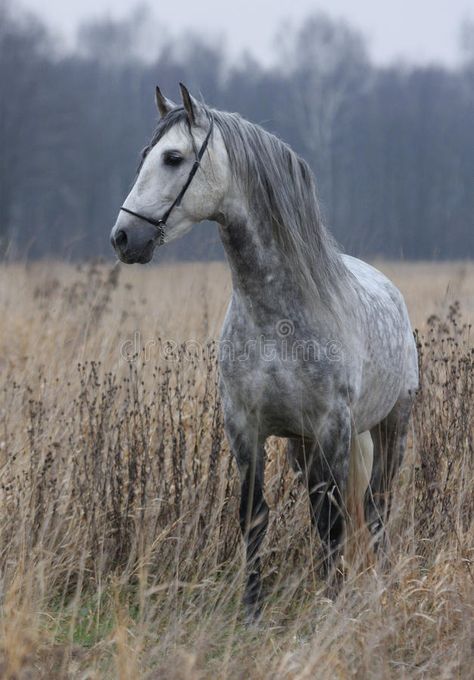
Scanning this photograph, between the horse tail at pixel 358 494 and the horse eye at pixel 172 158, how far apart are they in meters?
1.42

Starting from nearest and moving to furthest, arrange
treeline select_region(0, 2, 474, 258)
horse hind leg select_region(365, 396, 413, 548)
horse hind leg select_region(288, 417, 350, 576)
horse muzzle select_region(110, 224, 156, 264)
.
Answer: horse muzzle select_region(110, 224, 156, 264) → horse hind leg select_region(288, 417, 350, 576) → horse hind leg select_region(365, 396, 413, 548) → treeline select_region(0, 2, 474, 258)

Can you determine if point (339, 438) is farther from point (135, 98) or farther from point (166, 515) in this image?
point (135, 98)

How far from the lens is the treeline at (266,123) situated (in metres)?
29.1

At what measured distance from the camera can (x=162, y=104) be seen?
154 inches

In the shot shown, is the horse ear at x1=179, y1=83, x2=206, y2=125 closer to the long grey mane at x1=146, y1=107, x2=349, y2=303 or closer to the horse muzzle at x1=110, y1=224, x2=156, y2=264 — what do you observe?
Result: the long grey mane at x1=146, y1=107, x2=349, y2=303

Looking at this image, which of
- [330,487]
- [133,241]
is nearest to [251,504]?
[330,487]

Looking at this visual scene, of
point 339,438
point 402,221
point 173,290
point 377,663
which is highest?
point 402,221

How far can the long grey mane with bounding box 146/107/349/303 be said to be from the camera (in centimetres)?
389

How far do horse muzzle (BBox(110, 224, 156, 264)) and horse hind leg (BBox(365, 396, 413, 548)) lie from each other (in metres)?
1.76

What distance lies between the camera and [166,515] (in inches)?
185

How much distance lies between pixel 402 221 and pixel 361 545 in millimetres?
26577

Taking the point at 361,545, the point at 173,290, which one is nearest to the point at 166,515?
the point at 361,545

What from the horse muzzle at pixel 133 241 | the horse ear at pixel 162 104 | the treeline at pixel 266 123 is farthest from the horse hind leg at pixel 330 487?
the treeline at pixel 266 123

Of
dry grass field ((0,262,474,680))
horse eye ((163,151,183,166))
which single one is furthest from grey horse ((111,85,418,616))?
dry grass field ((0,262,474,680))
